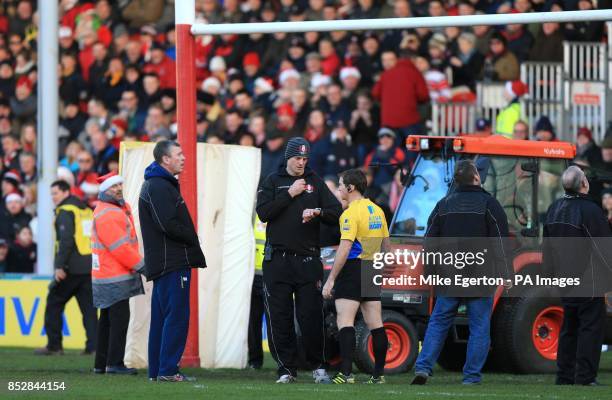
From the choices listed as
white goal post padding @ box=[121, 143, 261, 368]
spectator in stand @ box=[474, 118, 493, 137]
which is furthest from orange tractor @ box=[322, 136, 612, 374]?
spectator in stand @ box=[474, 118, 493, 137]

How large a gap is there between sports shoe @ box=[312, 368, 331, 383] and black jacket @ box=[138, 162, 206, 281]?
135cm

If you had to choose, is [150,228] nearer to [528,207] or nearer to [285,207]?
[285,207]

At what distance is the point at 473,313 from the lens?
42.5ft

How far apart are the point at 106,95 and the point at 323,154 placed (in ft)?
17.5

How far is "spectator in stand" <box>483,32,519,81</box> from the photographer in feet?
71.2

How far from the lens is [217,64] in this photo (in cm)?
2433

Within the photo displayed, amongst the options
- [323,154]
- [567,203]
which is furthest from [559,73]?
[567,203]

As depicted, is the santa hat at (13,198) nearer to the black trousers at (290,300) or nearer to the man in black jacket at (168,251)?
the man in black jacket at (168,251)

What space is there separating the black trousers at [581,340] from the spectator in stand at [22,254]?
11.3 metres

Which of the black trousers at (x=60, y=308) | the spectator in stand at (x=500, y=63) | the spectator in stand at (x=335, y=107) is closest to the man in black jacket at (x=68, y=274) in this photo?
the black trousers at (x=60, y=308)

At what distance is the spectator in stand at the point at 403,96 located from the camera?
69.9ft

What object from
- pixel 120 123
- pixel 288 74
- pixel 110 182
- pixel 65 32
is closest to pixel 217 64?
pixel 288 74

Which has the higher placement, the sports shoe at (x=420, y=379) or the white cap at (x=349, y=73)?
the white cap at (x=349, y=73)

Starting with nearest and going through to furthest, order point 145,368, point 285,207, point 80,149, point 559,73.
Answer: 1. point 285,207
2. point 145,368
3. point 559,73
4. point 80,149
